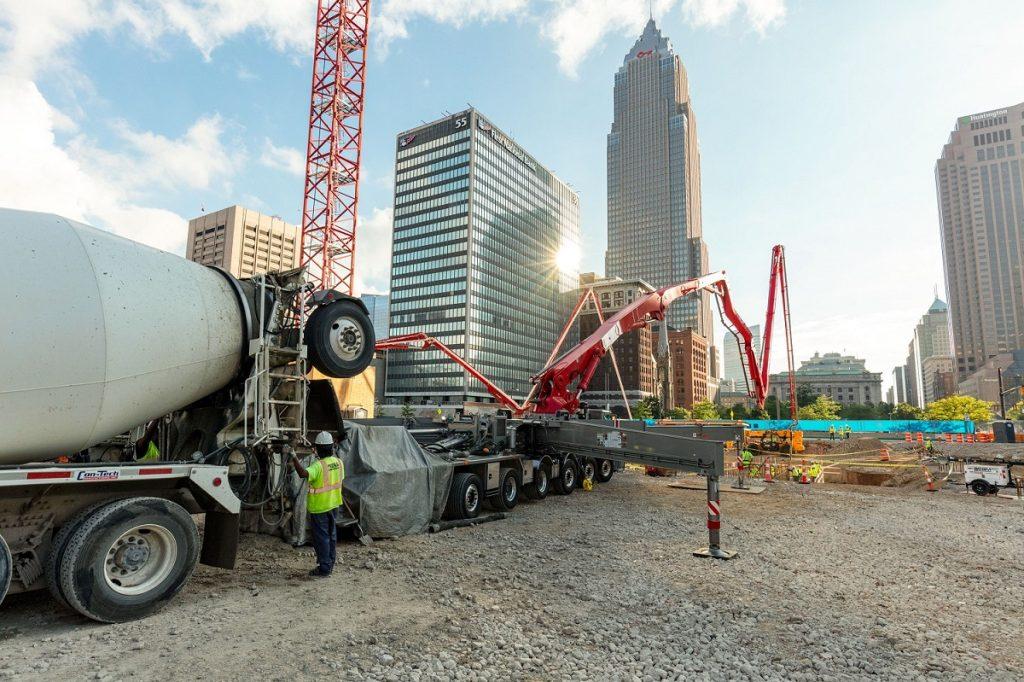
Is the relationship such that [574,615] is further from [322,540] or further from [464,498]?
[464,498]

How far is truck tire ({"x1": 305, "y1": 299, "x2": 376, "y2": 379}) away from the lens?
7.98m

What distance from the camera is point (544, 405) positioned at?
16.5 metres

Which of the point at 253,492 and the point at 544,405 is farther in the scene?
the point at 544,405

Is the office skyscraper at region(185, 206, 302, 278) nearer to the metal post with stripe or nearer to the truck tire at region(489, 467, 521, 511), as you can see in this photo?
the truck tire at region(489, 467, 521, 511)

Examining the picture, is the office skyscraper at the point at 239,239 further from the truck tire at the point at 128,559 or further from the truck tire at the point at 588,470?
the truck tire at the point at 128,559

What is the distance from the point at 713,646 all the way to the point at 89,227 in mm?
7556

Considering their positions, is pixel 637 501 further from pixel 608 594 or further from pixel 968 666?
pixel 968 666

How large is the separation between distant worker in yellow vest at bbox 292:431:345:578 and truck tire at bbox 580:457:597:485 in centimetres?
1003

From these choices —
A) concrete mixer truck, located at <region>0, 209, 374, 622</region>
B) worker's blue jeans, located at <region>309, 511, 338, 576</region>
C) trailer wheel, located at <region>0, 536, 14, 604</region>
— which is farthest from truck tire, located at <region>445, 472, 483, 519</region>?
trailer wheel, located at <region>0, 536, 14, 604</region>

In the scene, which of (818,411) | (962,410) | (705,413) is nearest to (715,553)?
(962,410)

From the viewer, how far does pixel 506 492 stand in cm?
1233

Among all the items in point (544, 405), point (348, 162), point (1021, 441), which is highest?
point (348, 162)

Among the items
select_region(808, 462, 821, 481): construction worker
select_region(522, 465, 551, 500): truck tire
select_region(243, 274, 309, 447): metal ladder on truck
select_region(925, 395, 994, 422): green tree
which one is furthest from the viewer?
select_region(925, 395, 994, 422): green tree

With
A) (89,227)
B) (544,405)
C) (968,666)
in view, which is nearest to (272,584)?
(89,227)
